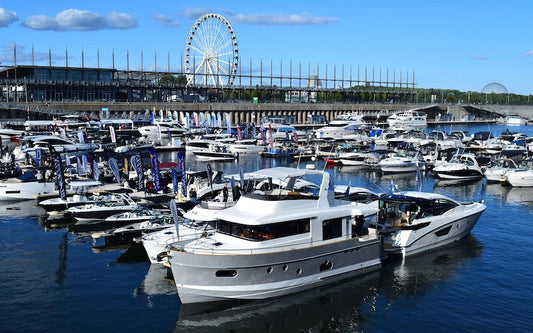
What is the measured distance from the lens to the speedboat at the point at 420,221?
3372cm

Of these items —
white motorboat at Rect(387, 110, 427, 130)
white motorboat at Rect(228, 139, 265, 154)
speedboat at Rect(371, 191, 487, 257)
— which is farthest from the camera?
white motorboat at Rect(387, 110, 427, 130)

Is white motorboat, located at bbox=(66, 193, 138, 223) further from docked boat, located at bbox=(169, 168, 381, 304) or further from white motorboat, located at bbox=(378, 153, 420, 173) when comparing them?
white motorboat, located at bbox=(378, 153, 420, 173)

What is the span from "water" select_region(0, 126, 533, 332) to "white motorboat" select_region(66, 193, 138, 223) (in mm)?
2310

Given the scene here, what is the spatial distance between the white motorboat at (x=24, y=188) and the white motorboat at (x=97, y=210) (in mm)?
11520

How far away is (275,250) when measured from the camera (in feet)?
87.1

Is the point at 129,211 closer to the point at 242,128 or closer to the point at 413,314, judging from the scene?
the point at 413,314

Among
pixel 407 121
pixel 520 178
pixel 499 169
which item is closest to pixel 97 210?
pixel 520 178

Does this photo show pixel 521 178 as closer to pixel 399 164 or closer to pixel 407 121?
pixel 399 164

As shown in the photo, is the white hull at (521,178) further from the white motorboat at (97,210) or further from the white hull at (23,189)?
the white hull at (23,189)

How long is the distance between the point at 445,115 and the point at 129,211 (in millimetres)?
176342

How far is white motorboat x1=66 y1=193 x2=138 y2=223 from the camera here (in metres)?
41.5

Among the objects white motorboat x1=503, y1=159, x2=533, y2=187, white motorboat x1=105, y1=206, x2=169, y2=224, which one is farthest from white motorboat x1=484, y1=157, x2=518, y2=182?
white motorboat x1=105, y1=206, x2=169, y2=224

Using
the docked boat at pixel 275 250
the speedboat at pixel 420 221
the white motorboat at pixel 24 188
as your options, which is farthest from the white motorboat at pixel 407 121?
the docked boat at pixel 275 250

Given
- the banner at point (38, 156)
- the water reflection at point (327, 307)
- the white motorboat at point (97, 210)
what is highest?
the banner at point (38, 156)
